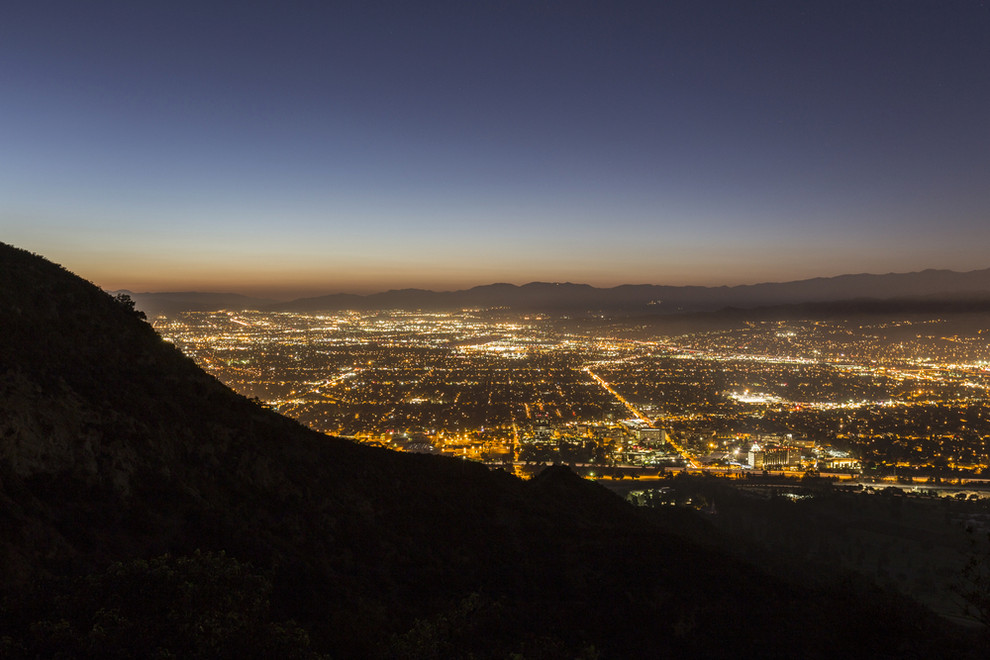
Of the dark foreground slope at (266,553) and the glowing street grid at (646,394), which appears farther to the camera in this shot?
the glowing street grid at (646,394)

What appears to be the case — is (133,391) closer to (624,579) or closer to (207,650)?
(207,650)

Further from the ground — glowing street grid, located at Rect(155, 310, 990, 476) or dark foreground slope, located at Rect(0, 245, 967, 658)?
dark foreground slope, located at Rect(0, 245, 967, 658)

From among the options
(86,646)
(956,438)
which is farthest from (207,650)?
(956,438)

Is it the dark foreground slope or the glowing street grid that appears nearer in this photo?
the dark foreground slope

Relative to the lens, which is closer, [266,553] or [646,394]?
[266,553]
